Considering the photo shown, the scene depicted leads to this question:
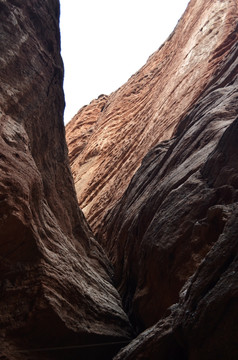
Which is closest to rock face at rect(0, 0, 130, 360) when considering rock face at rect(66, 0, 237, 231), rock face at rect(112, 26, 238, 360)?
rock face at rect(112, 26, 238, 360)

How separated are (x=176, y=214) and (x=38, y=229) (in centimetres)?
233

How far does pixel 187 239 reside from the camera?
277 inches

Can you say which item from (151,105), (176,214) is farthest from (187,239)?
(151,105)

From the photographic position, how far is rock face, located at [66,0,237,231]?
15750 mm

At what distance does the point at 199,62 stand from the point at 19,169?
12979mm

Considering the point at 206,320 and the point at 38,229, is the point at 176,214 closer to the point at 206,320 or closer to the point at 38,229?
the point at 38,229

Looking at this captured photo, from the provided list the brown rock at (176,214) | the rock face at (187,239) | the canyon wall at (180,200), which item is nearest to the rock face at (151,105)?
the canyon wall at (180,200)

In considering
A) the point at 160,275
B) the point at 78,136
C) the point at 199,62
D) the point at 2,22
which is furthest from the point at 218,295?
the point at 78,136

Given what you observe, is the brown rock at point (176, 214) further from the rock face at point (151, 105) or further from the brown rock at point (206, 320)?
the rock face at point (151, 105)

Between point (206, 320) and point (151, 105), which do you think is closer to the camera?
point (206, 320)

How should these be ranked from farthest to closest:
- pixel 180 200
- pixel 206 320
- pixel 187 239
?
pixel 180 200 < pixel 187 239 < pixel 206 320

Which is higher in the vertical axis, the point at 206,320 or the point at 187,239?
the point at 187,239

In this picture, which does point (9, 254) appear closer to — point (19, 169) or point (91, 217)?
point (19, 169)

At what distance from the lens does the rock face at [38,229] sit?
229 inches
